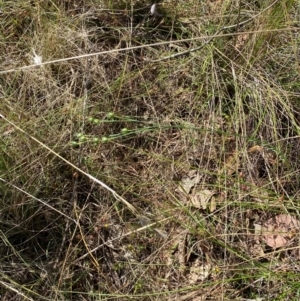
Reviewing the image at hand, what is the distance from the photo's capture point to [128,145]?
2.01m

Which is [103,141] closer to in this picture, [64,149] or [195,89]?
[64,149]

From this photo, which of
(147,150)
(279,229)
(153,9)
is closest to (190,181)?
(147,150)

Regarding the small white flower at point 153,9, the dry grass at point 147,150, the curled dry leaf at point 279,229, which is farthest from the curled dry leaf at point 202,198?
the small white flower at point 153,9

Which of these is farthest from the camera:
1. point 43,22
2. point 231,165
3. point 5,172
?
point 43,22

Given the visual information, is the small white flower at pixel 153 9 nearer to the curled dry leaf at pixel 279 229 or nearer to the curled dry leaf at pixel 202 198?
the curled dry leaf at pixel 202 198

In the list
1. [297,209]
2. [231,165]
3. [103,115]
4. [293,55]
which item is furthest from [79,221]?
[293,55]

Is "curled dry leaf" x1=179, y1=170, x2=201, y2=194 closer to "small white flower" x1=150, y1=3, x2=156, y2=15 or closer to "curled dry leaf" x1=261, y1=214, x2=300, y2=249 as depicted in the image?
"curled dry leaf" x1=261, y1=214, x2=300, y2=249

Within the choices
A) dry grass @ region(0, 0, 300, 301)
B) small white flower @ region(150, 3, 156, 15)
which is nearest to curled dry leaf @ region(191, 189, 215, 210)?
Answer: dry grass @ region(0, 0, 300, 301)

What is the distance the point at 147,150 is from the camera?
6.59ft

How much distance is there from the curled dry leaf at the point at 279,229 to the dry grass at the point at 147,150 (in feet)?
0.07

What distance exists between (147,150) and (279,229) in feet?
1.81

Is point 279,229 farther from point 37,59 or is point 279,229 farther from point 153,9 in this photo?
point 37,59

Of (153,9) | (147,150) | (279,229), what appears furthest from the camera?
(153,9)

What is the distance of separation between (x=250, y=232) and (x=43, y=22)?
1119 mm
